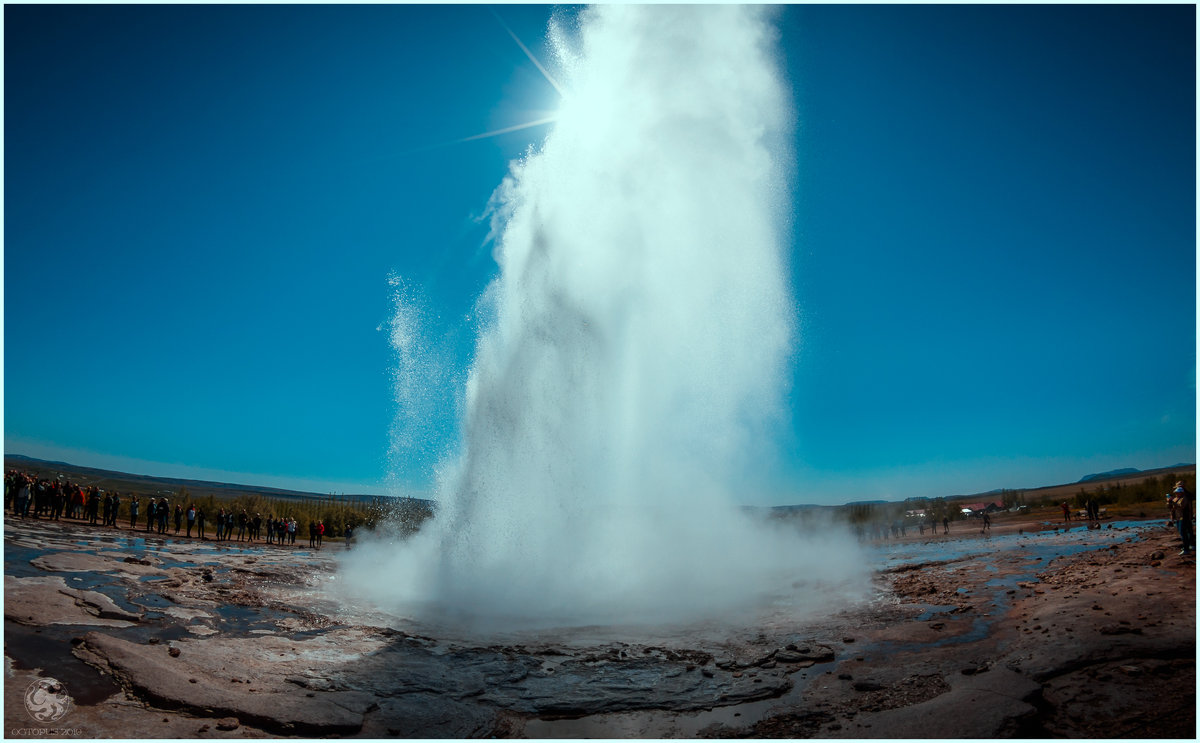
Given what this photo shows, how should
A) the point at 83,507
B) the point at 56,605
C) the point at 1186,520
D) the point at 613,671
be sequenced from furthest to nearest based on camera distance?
the point at 83,507 < the point at 1186,520 < the point at 56,605 < the point at 613,671

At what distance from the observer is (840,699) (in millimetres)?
6207

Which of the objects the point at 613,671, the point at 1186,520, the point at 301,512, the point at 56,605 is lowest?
the point at 301,512

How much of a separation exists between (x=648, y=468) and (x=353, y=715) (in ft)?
49.4

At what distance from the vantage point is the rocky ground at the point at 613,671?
5379mm

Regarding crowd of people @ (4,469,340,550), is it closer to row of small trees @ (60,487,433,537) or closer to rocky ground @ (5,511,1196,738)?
row of small trees @ (60,487,433,537)

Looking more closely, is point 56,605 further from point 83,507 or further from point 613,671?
point 83,507

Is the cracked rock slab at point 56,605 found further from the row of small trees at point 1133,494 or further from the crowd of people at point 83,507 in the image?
the row of small trees at point 1133,494

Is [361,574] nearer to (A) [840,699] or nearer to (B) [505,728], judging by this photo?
(B) [505,728]

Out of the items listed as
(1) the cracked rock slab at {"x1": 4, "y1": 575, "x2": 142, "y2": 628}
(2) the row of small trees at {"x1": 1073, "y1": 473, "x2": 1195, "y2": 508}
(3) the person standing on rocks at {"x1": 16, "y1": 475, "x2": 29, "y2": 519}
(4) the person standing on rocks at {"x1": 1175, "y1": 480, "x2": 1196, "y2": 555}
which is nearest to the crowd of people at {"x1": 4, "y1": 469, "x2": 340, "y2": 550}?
(3) the person standing on rocks at {"x1": 16, "y1": 475, "x2": 29, "y2": 519}

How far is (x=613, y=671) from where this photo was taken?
7.61 m

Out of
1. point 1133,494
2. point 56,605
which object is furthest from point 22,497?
point 1133,494

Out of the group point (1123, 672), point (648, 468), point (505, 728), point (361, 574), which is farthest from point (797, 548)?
point (505, 728)

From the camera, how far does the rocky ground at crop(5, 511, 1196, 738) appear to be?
538 centimetres

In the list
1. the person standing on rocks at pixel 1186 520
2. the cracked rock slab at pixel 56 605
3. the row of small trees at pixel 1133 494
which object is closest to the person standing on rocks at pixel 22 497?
the cracked rock slab at pixel 56 605
